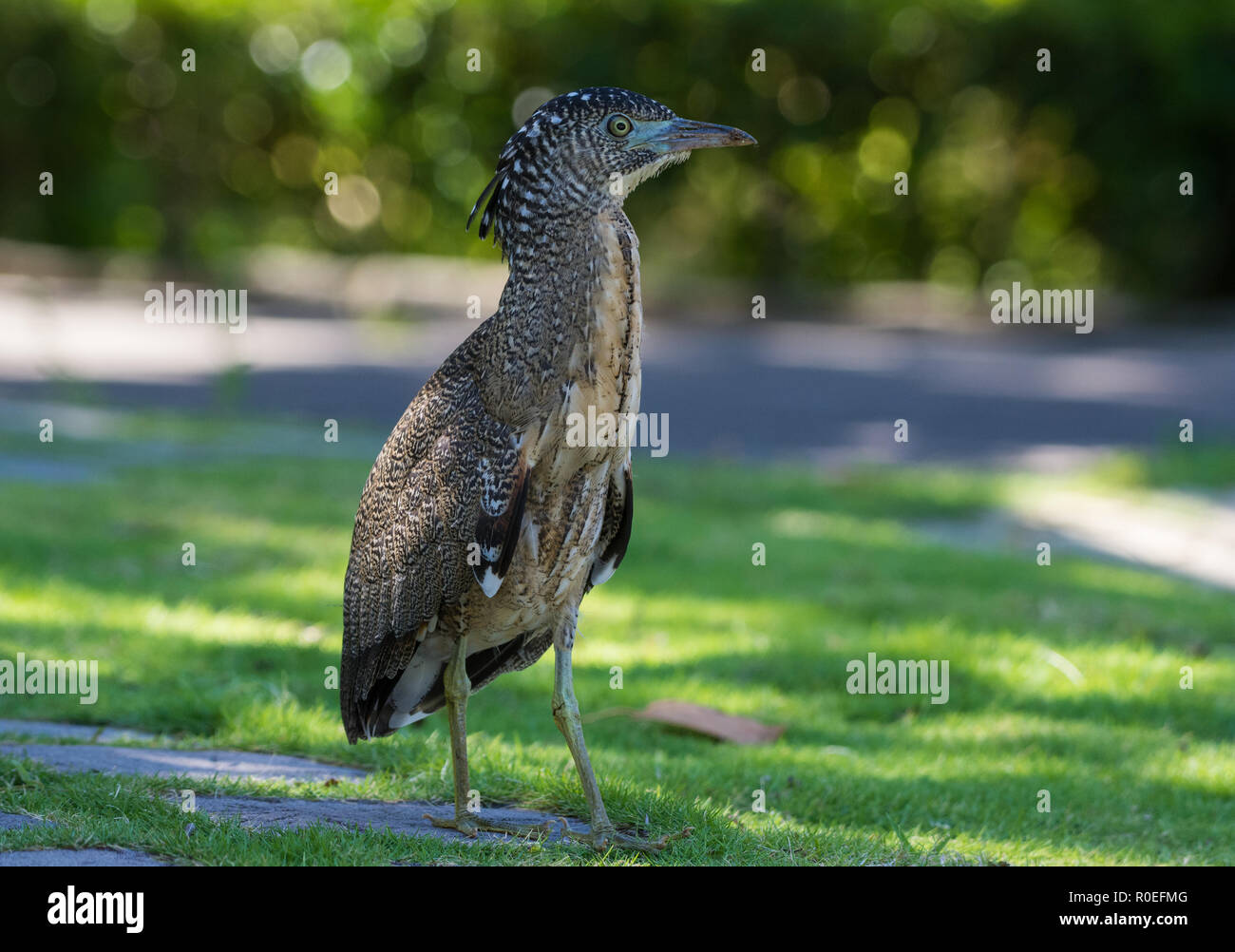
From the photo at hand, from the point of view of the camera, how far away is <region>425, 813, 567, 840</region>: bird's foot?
4203mm

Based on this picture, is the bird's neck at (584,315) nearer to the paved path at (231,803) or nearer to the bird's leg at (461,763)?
the bird's leg at (461,763)

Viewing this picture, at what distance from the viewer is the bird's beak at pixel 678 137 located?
3.95 meters

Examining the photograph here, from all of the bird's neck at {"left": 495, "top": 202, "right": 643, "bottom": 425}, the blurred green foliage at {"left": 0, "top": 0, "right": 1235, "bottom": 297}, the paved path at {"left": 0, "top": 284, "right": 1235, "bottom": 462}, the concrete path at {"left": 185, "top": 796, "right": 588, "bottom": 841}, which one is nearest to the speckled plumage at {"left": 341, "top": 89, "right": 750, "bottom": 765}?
the bird's neck at {"left": 495, "top": 202, "right": 643, "bottom": 425}

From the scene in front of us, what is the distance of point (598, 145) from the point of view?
13.0 feet

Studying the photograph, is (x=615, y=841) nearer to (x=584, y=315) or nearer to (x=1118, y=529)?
(x=584, y=315)

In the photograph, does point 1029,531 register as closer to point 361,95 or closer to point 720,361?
point 720,361

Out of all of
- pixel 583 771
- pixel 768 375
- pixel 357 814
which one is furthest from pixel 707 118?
pixel 583 771

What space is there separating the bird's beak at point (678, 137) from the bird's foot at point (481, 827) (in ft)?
6.19

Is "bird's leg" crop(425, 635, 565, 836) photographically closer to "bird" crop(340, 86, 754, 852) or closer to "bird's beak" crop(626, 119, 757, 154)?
"bird" crop(340, 86, 754, 852)

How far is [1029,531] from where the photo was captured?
9742mm

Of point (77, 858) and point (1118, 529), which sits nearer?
point (77, 858)

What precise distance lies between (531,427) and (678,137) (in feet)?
2.79

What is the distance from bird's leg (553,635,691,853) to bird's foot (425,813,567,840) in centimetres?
12

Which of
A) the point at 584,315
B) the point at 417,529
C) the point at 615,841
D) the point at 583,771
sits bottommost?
the point at 615,841
